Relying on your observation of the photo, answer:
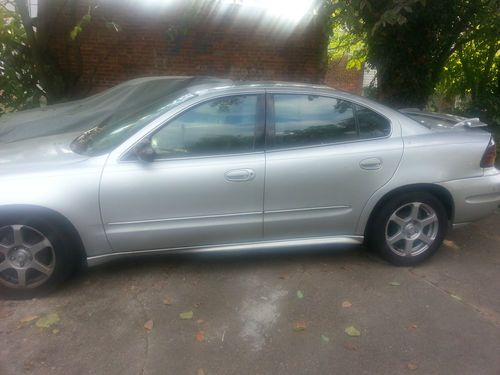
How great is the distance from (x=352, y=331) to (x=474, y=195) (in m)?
1.71

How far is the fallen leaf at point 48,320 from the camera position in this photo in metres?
3.01

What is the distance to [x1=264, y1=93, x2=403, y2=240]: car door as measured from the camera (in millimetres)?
3494

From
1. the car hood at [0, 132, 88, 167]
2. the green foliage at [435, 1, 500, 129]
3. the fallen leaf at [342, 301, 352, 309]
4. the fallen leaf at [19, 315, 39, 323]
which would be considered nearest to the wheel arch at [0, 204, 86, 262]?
the car hood at [0, 132, 88, 167]

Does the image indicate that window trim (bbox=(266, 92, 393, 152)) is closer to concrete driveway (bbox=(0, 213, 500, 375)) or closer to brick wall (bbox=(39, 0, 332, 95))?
concrete driveway (bbox=(0, 213, 500, 375))

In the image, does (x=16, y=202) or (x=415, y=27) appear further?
(x=415, y=27)

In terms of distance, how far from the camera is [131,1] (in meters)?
8.65

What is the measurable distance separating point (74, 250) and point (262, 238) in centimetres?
142

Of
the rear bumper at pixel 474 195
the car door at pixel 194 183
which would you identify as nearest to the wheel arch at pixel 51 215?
the car door at pixel 194 183

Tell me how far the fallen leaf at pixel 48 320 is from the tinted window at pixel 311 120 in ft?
6.57

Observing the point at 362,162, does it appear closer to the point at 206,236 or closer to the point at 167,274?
the point at 206,236

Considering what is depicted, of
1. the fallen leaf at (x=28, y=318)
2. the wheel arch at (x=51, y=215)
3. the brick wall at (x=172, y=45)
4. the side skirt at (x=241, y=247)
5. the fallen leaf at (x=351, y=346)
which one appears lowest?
the fallen leaf at (x=28, y=318)

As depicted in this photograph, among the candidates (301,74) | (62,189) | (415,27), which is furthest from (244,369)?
(301,74)

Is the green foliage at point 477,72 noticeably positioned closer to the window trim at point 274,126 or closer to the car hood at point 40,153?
the window trim at point 274,126

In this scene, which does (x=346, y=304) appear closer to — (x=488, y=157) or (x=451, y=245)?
(x=451, y=245)
